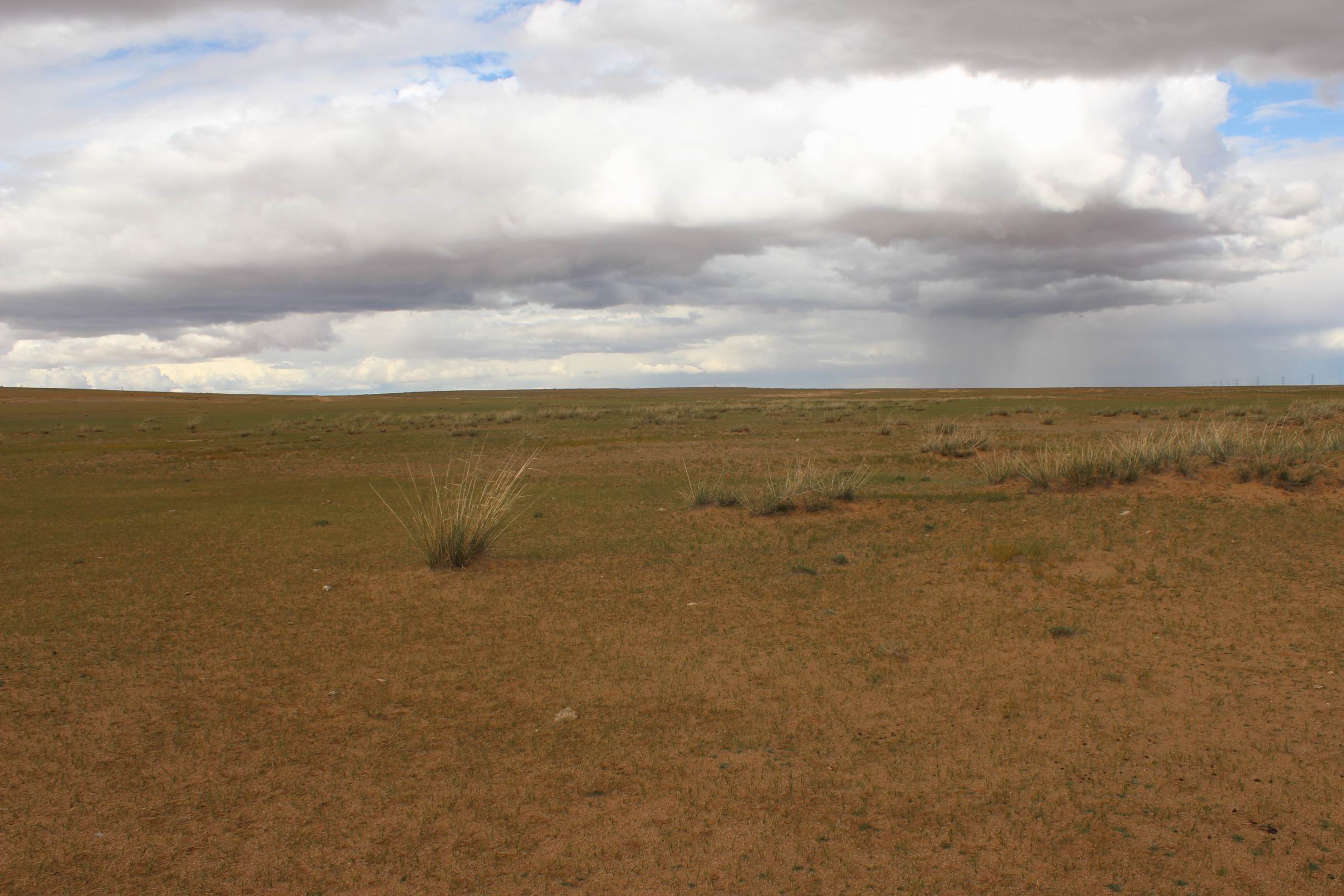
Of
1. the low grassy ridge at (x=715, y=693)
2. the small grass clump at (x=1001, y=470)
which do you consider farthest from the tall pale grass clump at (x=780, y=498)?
the small grass clump at (x=1001, y=470)

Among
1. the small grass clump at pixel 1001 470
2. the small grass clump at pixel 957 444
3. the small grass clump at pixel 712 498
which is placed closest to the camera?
the small grass clump at pixel 712 498

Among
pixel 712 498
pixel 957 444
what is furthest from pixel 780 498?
pixel 957 444

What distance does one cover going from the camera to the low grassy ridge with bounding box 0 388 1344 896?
181 inches

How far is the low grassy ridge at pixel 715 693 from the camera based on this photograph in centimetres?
461

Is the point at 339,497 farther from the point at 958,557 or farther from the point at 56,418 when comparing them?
the point at 56,418

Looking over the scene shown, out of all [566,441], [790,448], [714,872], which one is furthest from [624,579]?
[566,441]

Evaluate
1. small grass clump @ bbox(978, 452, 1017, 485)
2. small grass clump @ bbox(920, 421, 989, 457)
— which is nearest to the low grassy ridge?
small grass clump @ bbox(978, 452, 1017, 485)

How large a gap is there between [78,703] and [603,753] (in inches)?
159

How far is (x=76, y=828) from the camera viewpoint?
4.89 meters

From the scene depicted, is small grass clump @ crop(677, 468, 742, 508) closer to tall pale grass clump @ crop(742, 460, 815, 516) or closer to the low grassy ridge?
the low grassy ridge

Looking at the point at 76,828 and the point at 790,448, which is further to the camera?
the point at 790,448

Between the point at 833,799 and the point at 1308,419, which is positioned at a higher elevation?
the point at 1308,419

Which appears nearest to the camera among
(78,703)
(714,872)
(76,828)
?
(714,872)

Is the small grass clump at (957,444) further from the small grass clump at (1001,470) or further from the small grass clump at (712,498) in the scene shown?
the small grass clump at (712,498)
